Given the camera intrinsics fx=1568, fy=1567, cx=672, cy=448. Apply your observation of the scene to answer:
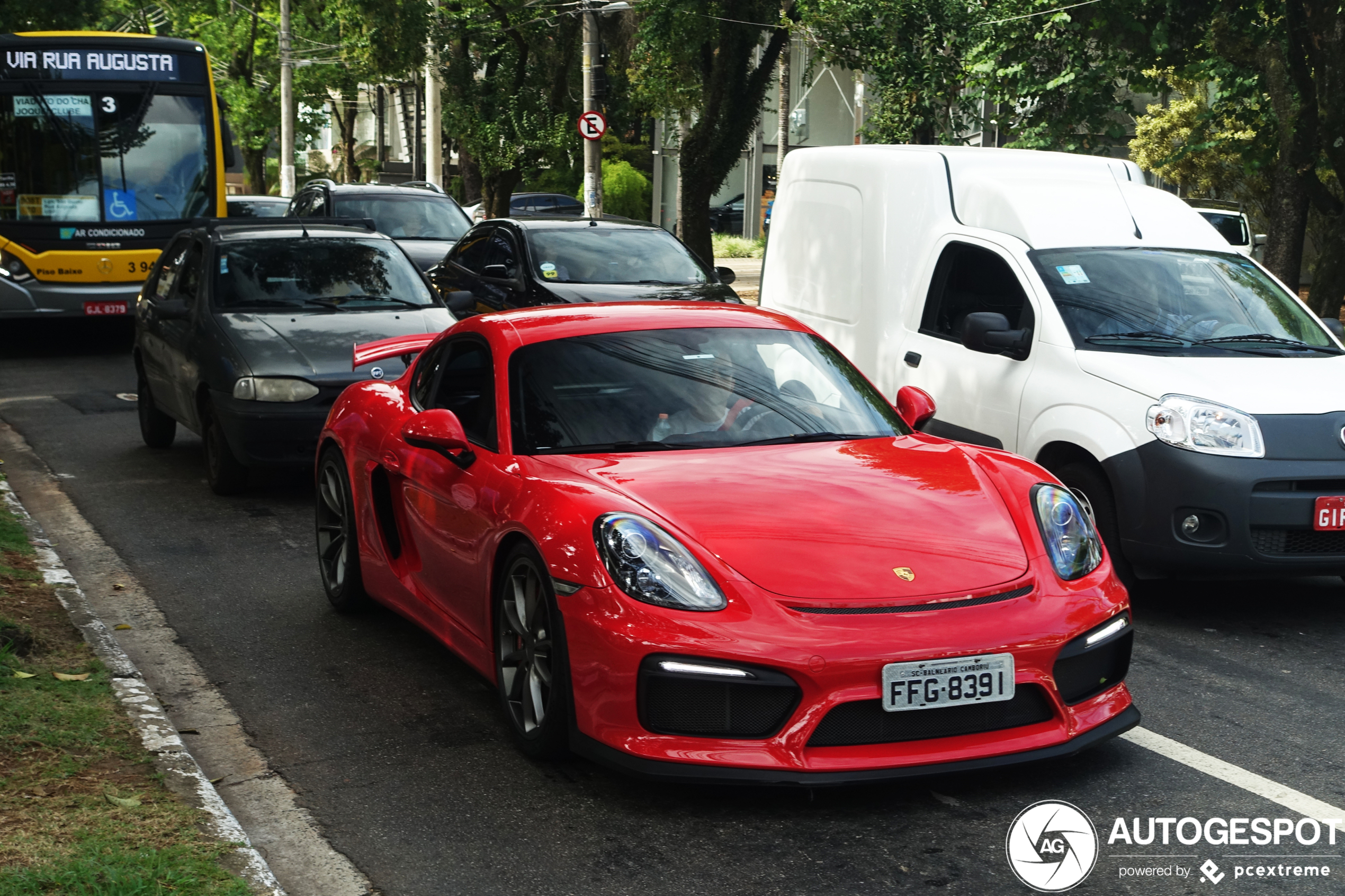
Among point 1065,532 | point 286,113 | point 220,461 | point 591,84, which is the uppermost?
point 286,113

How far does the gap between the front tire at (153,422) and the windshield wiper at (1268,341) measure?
23.6 feet

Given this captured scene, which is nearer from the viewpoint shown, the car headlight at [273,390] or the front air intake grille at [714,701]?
the front air intake grille at [714,701]

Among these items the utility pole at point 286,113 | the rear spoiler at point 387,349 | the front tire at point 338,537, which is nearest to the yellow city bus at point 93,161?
the rear spoiler at point 387,349

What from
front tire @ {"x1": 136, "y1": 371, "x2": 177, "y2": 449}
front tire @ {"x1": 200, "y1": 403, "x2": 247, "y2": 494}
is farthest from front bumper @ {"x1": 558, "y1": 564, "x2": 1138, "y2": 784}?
front tire @ {"x1": 136, "y1": 371, "x2": 177, "y2": 449}

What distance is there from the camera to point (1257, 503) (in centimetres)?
661

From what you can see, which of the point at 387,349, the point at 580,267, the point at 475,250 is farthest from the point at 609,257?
the point at 387,349

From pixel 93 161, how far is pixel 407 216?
12.3 ft

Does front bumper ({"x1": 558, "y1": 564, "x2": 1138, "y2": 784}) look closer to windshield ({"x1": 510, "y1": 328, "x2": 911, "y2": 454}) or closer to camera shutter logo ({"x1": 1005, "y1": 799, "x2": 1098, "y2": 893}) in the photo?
camera shutter logo ({"x1": 1005, "y1": 799, "x2": 1098, "y2": 893})

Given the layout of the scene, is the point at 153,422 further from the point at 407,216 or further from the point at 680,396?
the point at 407,216

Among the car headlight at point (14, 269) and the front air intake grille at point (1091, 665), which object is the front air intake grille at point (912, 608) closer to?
the front air intake grille at point (1091, 665)

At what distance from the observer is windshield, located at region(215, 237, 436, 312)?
1045 centimetres

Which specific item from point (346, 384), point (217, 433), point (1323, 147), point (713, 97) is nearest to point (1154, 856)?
point (346, 384)

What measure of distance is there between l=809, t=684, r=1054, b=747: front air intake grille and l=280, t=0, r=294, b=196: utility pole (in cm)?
4380

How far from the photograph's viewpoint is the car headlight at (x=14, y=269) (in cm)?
1736
